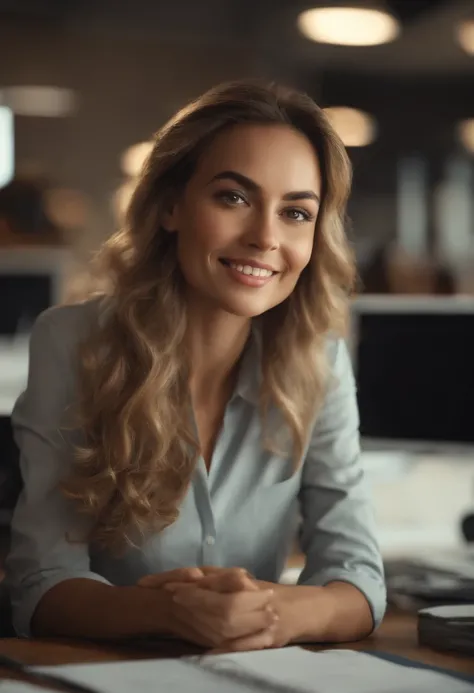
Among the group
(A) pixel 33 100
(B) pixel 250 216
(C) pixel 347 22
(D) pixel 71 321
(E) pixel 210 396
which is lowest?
(E) pixel 210 396

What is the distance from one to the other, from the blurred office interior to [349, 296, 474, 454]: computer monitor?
206 centimetres

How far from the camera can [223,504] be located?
160 cm

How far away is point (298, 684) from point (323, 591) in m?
0.36

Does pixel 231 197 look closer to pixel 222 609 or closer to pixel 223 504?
pixel 223 504

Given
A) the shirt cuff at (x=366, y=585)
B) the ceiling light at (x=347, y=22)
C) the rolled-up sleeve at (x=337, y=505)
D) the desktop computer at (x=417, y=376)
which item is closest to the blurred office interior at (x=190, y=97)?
the ceiling light at (x=347, y=22)

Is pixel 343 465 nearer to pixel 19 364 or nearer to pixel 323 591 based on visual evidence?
pixel 323 591

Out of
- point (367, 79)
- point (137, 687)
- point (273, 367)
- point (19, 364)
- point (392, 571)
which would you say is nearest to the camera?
point (137, 687)

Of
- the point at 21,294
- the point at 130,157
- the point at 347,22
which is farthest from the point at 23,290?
the point at 347,22

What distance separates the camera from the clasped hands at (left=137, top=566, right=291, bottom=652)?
1.29 m

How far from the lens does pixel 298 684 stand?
110cm

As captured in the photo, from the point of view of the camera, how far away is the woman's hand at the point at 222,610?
50.7 inches

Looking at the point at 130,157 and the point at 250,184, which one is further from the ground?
the point at 130,157

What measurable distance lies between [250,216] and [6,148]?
4.86 metres

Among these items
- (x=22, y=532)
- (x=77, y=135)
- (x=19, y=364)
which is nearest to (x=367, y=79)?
(x=77, y=135)
